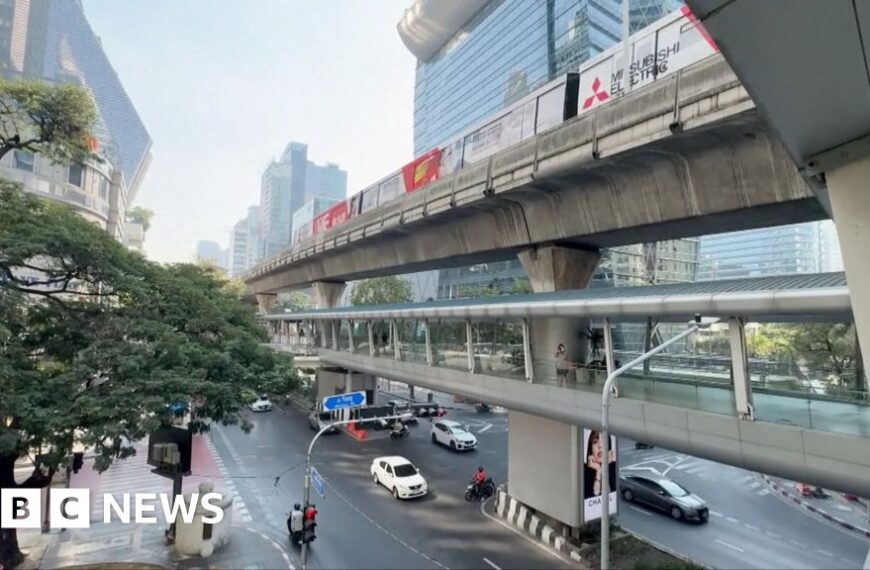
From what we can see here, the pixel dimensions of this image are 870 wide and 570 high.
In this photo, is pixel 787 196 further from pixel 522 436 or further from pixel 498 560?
pixel 498 560

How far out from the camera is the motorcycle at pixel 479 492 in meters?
19.2

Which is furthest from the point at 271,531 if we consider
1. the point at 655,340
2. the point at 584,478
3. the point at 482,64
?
the point at 482,64

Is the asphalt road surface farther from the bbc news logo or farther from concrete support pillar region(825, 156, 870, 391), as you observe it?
concrete support pillar region(825, 156, 870, 391)

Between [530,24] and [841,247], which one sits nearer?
[841,247]

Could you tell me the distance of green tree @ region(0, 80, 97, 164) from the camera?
14086 mm

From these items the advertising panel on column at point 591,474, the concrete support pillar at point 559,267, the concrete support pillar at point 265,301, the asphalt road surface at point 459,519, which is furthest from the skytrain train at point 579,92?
the concrete support pillar at point 265,301

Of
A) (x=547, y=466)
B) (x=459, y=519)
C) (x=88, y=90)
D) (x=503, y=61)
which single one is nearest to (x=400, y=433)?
(x=459, y=519)

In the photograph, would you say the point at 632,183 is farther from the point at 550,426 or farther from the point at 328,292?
Answer: the point at 328,292

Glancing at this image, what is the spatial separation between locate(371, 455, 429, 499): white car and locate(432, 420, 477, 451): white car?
250 inches

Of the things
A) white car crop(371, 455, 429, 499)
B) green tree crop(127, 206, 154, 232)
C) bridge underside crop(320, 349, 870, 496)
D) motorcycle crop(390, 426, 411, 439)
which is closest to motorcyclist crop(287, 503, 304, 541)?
white car crop(371, 455, 429, 499)

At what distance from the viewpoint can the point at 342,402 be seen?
1190cm

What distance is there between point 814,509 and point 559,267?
54.4 feet

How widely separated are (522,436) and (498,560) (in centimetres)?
386

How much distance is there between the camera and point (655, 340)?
516 inches
